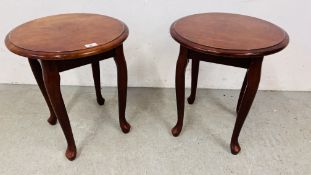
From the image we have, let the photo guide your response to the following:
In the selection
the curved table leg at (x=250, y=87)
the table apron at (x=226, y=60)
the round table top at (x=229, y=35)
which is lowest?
the curved table leg at (x=250, y=87)

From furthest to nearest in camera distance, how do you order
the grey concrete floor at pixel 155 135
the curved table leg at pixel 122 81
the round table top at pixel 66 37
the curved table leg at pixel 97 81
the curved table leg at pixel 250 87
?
the curved table leg at pixel 97 81, the grey concrete floor at pixel 155 135, the curved table leg at pixel 122 81, the curved table leg at pixel 250 87, the round table top at pixel 66 37

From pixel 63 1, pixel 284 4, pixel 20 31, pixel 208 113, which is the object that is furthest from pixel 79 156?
pixel 284 4

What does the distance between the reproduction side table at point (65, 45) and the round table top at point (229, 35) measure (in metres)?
0.29

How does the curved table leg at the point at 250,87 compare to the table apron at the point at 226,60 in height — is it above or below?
below

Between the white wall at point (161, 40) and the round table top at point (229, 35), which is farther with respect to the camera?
the white wall at point (161, 40)

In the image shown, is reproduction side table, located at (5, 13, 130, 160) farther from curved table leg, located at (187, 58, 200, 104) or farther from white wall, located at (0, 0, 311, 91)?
curved table leg, located at (187, 58, 200, 104)

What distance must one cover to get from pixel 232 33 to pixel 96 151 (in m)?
0.90

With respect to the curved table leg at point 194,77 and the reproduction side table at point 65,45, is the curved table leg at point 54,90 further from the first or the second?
the curved table leg at point 194,77

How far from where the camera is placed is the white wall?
5.17ft

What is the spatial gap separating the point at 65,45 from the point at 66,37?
8 centimetres

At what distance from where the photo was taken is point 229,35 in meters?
1.11

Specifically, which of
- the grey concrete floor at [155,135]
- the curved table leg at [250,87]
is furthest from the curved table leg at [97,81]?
the curved table leg at [250,87]

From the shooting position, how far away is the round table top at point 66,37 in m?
0.97

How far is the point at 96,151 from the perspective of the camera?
4.47 feet
